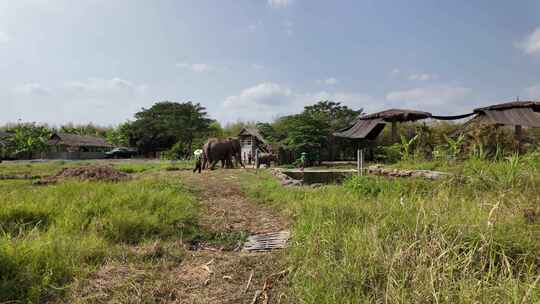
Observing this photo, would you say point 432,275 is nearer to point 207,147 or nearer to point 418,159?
point 418,159

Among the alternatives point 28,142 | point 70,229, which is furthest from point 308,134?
point 28,142

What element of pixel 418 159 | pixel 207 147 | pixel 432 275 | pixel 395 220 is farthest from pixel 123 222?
pixel 207 147

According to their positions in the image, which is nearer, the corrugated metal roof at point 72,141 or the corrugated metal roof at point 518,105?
the corrugated metal roof at point 518,105

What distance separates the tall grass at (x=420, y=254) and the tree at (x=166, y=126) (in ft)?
102

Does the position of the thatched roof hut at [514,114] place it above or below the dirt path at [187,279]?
above

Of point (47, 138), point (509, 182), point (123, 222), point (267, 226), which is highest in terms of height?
point (47, 138)

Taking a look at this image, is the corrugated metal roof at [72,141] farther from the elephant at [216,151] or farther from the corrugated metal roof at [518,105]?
the corrugated metal roof at [518,105]

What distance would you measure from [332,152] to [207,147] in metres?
13.2

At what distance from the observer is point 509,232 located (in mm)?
2260

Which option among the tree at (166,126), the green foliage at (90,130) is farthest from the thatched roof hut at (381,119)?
the green foliage at (90,130)

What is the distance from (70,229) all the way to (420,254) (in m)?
3.42

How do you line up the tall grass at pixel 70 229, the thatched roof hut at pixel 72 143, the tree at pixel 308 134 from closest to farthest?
the tall grass at pixel 70 229
the tree at pixel 308 134
the thatched roof hut at pixel 72 143

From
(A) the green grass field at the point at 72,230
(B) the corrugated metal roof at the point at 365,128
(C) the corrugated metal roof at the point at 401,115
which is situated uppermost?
(C) the corrugated metal roof at the point at 401,115

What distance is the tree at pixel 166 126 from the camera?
32.7 meters
